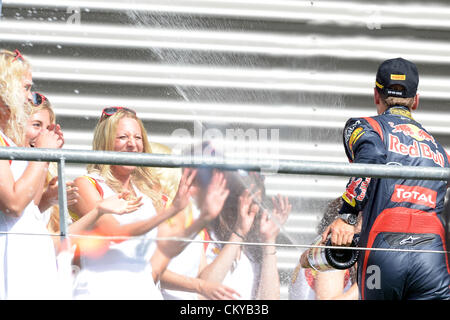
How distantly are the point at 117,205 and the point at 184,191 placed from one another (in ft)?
0.75

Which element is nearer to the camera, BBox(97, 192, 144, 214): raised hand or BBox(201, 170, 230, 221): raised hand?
BBox(97, 192, 144, 214): raised hand

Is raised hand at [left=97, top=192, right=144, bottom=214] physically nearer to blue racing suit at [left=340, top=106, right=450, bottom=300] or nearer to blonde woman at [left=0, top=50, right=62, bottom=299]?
blonde woman at [left=0, top=50, right=62, bottom=299]

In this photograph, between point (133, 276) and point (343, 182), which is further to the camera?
point (343, 182)

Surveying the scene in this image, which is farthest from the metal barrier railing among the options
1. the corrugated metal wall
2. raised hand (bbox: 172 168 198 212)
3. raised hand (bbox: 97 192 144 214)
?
the corrugated metal wall

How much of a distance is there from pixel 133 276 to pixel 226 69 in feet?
7.72

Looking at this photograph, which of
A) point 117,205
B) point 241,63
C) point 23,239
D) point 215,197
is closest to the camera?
point 23,239

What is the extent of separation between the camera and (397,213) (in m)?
2.48

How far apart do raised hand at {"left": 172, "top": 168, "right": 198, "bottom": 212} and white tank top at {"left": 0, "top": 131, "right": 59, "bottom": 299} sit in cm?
43

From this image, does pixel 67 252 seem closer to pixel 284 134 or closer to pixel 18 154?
pixel 18 154

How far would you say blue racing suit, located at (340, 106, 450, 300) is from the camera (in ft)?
7.93

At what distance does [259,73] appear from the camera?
4.49 metres

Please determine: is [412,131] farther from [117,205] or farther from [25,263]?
[25,263]

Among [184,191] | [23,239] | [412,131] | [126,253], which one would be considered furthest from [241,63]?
[23,239]
